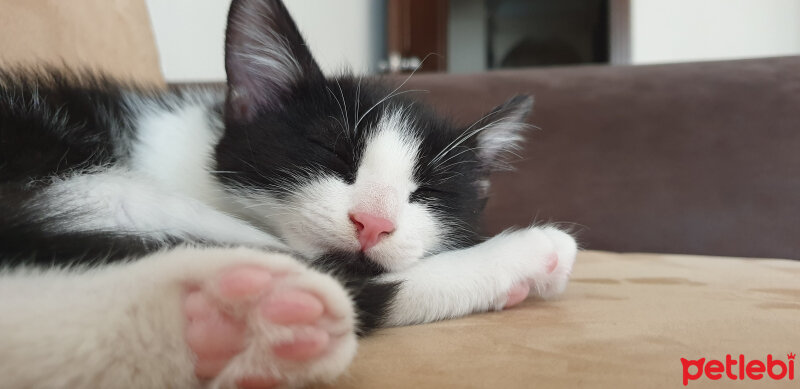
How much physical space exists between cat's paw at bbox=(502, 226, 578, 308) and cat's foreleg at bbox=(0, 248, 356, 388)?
370mm

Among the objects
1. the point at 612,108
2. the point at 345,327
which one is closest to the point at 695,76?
the point at 612,108

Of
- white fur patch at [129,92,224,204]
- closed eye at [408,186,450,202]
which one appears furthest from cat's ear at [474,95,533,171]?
white fur patch at [129,92,224,204]

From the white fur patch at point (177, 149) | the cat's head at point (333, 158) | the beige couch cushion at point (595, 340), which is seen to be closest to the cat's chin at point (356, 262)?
the cat's head at point (333, 158)

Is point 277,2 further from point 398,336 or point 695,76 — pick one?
point 695,76

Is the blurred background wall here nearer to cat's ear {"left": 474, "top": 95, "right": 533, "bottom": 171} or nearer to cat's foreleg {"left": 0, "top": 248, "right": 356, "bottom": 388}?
cat's ear {"left": 474, "top": 95, "right": 533, "bottom": 171}

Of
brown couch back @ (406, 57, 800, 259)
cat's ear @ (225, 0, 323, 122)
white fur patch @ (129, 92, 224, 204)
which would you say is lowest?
brown couch back @ (406, 57, 800, 259)

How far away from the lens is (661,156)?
1.43 meters

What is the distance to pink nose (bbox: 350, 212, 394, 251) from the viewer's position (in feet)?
2.18

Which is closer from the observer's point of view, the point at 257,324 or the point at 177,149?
the point at 257,324

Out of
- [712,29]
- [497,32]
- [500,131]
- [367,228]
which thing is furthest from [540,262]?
[497,32]

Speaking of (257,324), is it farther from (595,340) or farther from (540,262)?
(540,262)

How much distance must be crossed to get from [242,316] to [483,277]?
368 millimetres

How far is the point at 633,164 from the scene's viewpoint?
4.73 ft

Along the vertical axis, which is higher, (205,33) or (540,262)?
(205,33)
